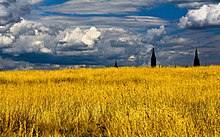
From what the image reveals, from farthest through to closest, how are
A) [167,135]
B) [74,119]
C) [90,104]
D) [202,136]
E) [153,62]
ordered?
[153,62], [90,104], [74,119], [202,136], [167,135]

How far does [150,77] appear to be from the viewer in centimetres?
2978

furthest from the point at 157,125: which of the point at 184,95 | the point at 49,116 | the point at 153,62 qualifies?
the point at 153,62

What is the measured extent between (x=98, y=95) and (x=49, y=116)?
501 centimetres

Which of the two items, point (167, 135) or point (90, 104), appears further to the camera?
point (90, 104)

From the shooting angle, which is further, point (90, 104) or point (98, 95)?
point (98, 95)

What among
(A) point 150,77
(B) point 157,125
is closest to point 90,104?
(B) point 157,125

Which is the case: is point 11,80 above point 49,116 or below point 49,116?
below

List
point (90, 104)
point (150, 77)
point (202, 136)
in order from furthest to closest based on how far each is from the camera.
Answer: point (150, 77)
point (90, 104)
point (202, 136)

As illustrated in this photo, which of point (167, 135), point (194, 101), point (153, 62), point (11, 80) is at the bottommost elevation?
point (153, 62)

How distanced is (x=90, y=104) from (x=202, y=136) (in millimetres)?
6415

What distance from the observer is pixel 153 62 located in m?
69.6

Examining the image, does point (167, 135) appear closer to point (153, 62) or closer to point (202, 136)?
point (202, 136)

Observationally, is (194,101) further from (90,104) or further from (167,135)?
→ (167,135)

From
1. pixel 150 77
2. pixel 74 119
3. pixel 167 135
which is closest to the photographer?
pixel 167 135
